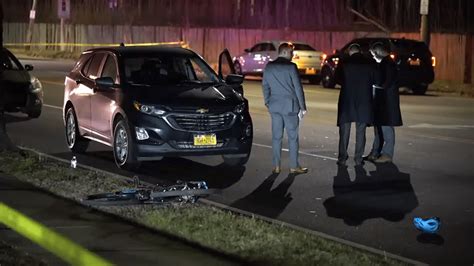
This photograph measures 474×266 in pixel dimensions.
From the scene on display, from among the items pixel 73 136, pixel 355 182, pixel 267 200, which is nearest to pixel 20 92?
pixel 73 136

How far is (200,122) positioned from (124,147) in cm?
109

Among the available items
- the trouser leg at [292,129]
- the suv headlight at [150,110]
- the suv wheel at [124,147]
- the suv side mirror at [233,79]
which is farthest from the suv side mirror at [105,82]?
the trouser leg at [292,129]

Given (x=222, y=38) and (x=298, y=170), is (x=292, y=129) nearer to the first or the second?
(x=298, y=170)

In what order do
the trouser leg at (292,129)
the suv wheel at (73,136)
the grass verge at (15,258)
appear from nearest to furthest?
1. the grass verge at (15,258)
2. the trouser leg at (292,129)
3. the suv wheel at (73,136)

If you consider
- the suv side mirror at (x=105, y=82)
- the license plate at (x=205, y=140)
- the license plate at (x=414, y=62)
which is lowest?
the license plate at (x=205, y=140)

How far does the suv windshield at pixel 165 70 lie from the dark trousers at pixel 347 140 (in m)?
1.92

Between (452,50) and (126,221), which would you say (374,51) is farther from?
(452,50)

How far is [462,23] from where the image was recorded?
140 feet

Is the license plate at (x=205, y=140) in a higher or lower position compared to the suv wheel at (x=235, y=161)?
higher

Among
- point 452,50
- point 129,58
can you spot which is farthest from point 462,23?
point 129,58

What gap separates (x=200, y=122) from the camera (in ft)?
39.7

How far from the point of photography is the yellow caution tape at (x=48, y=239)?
728 cm

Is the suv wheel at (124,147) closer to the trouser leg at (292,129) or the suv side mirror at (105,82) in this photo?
the suv side mirror at (105,82)

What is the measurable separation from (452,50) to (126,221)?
23.9 m
